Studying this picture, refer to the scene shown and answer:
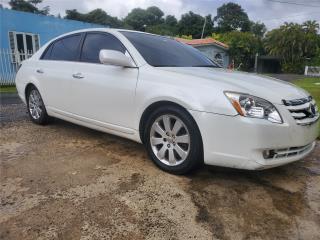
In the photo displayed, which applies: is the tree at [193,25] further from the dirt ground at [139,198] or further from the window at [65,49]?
the dirt ground at [139,198]

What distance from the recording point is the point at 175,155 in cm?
333

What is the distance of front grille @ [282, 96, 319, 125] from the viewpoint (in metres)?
3.01

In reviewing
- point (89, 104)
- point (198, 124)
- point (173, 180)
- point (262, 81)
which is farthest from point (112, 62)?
point (262, 81)

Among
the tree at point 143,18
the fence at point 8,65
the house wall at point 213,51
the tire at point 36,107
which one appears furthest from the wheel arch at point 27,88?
the tree at point 143,18

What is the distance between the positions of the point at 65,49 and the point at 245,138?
320cm

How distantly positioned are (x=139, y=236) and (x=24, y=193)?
1.28 metres

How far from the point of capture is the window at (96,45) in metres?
3.96

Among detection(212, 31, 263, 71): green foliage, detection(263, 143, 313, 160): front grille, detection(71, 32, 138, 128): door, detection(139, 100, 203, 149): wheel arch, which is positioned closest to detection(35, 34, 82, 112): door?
detection(71, 32, 138, 128): door

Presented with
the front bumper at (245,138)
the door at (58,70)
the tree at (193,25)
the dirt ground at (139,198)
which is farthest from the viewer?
the tree at (193,25)

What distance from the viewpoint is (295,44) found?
38.6 m

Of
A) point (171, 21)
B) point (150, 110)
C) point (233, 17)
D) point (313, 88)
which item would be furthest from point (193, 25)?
point (150, 110)

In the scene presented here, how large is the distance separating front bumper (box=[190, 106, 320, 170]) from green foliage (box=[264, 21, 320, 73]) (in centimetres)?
3930

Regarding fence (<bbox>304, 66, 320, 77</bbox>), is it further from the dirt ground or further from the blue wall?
the dirt ground

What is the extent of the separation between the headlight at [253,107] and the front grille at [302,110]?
0.66ft
